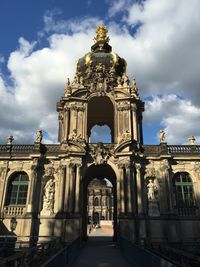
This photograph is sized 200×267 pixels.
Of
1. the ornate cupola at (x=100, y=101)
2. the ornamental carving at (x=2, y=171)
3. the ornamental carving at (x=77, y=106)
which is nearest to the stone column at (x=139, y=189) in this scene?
the ornate cupola at (x=100, y=101)

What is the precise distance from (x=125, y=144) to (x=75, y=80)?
10149mm

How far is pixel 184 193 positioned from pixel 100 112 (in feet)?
44.8

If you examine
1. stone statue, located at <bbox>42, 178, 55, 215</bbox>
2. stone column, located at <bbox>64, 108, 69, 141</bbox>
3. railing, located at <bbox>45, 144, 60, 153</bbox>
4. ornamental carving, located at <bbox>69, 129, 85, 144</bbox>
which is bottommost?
stone statue, located at <bbox>42, 178, 55, 215</bbox>

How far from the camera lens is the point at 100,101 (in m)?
29.8

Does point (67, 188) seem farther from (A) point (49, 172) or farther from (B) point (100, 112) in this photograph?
(B) point (100, 112)

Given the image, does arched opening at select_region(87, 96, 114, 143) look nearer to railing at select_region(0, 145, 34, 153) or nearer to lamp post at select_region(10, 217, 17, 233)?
railing at select_region(0, 145, 34, 153)

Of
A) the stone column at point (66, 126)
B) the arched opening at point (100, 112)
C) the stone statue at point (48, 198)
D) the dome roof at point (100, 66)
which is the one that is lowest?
the stone statue at point (48, 198)

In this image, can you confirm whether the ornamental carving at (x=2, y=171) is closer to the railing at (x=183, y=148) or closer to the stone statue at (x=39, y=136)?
the stone statue at (x=39, y=136)

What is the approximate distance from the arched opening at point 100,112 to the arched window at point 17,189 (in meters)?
10.9

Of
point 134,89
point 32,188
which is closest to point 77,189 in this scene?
point 32,188

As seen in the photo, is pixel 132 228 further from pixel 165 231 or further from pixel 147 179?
pixel 147 179

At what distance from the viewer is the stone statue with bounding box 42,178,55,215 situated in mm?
23641

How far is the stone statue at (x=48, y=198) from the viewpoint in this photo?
23641mm

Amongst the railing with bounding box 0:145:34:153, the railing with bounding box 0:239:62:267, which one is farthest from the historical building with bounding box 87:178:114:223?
the railing with bounding box 0:239:62:267
